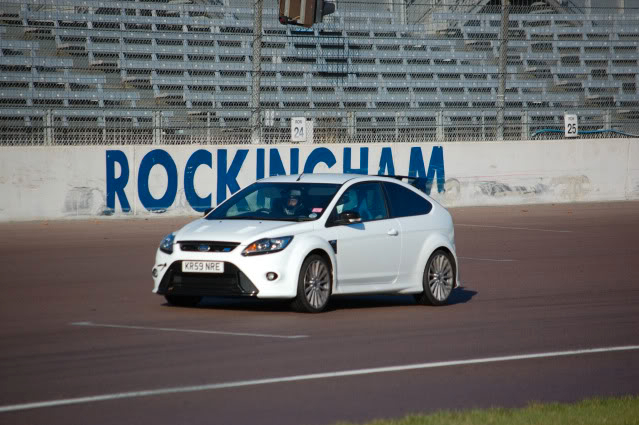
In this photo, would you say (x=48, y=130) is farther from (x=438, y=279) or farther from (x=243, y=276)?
(x=243, y=276)

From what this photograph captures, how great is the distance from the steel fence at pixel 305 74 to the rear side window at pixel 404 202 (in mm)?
11294

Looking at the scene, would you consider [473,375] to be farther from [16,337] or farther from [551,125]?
[551,125]

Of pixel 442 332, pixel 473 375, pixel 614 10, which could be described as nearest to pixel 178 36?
pixel 614 10

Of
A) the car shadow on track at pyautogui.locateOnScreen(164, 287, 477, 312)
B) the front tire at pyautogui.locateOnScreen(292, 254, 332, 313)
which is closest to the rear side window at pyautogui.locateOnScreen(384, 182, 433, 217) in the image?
the car shadow on track at pyautogui.locateOnScreen(164, 287, 477, 312)

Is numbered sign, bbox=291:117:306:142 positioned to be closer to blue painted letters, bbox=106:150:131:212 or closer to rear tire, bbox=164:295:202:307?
blue painted letters, bbox=106:150:131:212

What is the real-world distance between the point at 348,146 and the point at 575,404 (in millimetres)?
18488

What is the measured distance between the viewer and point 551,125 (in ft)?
94.0

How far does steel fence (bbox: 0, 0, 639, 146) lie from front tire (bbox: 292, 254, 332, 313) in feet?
39.6

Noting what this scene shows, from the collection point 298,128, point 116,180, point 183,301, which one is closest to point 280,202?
point 183,301

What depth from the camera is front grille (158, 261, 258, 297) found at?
33.6 ft

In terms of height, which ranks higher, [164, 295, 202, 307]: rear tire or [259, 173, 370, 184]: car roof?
[259, 173, 370, 184]: car roof

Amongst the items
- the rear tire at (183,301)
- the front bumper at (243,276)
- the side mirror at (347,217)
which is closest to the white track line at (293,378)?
the front bumper at (243,276)

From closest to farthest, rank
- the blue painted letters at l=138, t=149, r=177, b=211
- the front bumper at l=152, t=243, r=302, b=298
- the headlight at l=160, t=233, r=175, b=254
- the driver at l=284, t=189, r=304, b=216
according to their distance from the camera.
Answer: the front bumper at l=152, t=243, r=302, b=298
the headlight at l=160, t=233, r=175, b=254
the driver at l=284, t=189, r=304, b=216
the blue painted letters at l=138, t=149, r=177, b=211

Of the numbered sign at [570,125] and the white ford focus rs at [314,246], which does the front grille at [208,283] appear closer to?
the white ford focus rs at [314,246]
